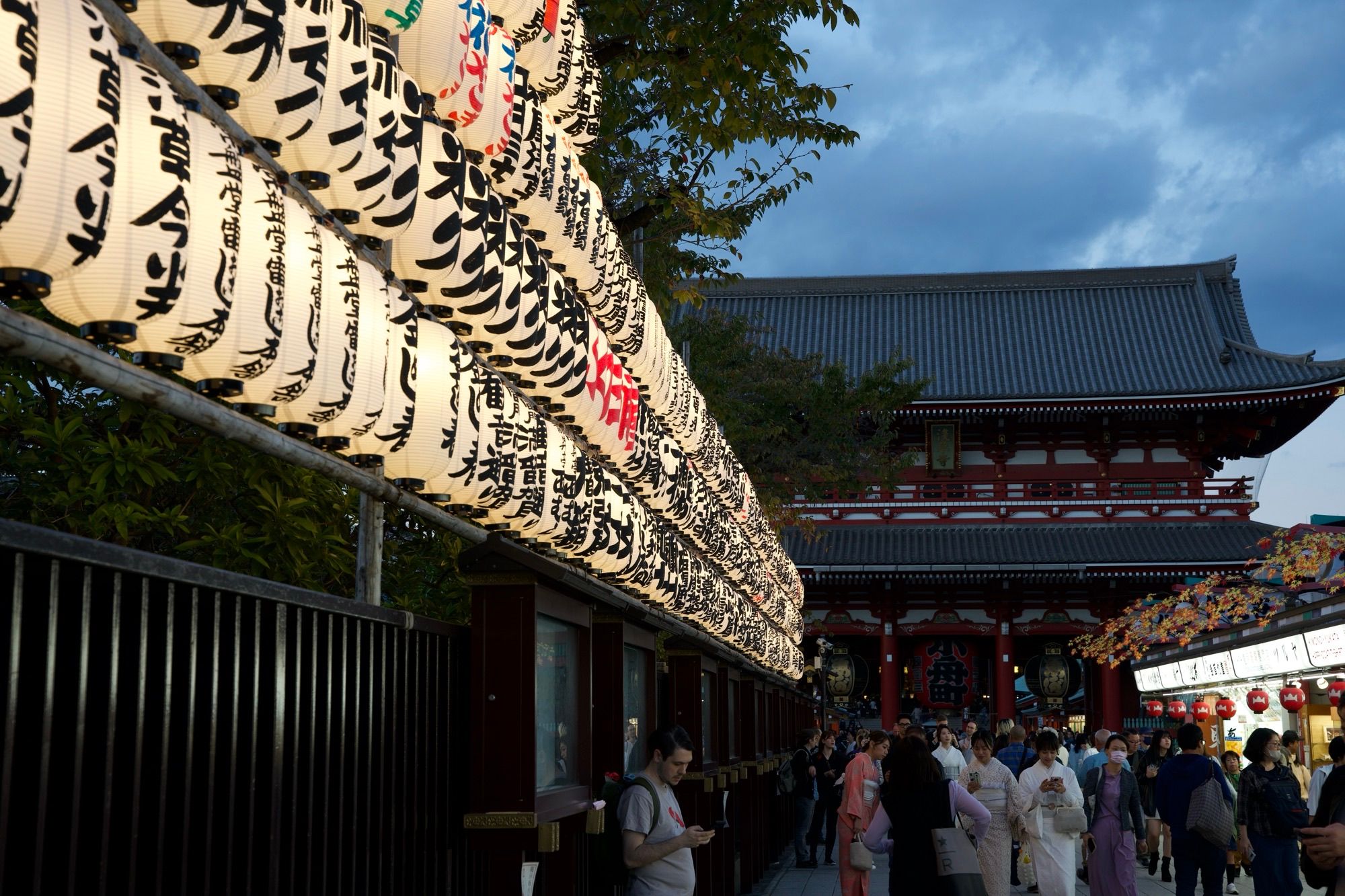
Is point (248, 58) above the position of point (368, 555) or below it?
above

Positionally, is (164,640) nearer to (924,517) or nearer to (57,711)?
(57,711)

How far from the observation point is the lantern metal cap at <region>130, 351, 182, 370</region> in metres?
3.16

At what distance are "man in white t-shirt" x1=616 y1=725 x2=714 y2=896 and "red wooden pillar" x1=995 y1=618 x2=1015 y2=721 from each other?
25244mm

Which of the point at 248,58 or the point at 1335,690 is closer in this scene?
the point at 248,58

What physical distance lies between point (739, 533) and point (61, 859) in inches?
480

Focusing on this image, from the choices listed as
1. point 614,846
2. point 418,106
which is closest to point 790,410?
point 614,846

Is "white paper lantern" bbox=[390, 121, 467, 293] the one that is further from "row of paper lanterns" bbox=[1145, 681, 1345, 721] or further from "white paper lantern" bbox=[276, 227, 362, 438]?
"row of paper lanterns" bbox=[1145, 681, 1345, 721]

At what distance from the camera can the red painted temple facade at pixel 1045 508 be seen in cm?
3059

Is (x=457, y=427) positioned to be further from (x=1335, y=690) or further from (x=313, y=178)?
(x=1335, y=690)

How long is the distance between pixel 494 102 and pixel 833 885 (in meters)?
11.8

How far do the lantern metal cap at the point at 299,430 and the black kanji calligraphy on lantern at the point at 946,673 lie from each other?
30014 millimetres

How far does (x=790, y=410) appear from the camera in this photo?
23922mm

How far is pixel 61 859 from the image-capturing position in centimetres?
285

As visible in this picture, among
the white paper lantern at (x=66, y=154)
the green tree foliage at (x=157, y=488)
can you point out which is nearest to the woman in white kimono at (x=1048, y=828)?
the green tree foliage at (x=157, y=488)
